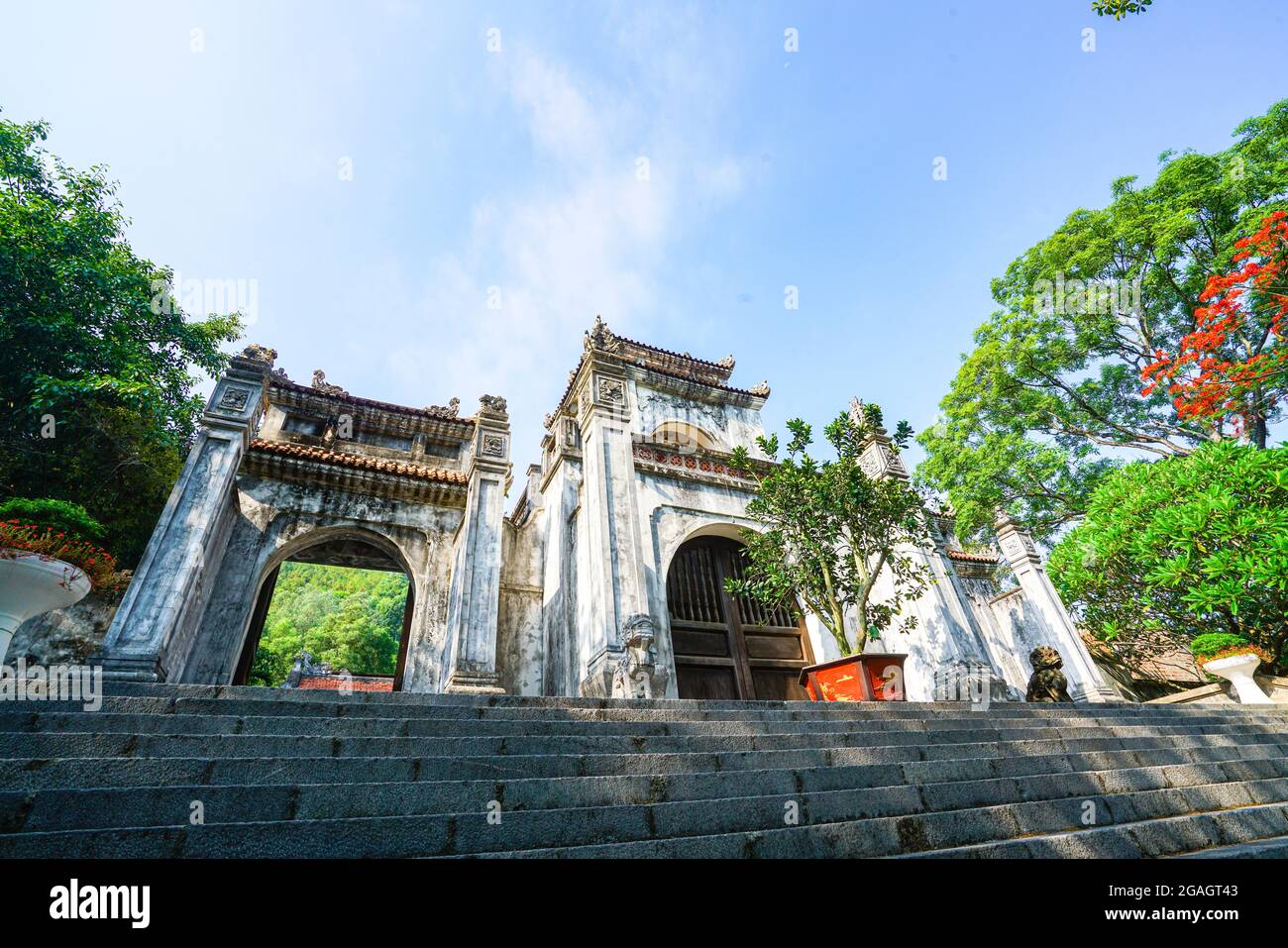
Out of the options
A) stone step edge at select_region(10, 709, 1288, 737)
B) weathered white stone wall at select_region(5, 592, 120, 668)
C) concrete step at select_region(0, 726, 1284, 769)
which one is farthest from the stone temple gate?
concrete step at select_region(0, 726, 1284, 769)

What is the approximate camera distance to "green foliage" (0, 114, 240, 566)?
30.5 feet

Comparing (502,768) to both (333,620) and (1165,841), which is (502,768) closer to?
(1165,841)

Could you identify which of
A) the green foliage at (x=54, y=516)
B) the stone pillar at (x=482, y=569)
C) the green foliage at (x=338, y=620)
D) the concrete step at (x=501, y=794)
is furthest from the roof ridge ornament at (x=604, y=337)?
the green foliage at (x=338, y=620)

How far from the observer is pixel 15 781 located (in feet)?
7.59

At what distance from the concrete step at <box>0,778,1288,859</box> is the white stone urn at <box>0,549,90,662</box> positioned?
4.93 m

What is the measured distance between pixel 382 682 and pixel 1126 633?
2642 centimetres

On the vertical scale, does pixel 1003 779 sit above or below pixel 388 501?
below

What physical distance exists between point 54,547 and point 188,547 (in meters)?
1.47

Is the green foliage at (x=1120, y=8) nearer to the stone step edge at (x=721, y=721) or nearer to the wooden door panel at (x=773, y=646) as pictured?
the stone step edge at (x=721, y=721)

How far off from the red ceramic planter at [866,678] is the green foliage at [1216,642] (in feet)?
23.6

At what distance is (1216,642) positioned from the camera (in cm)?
966
